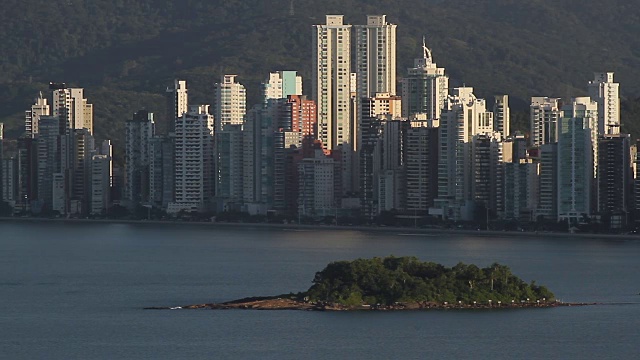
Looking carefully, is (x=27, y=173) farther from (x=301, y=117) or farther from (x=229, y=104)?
(x=301, y=117)

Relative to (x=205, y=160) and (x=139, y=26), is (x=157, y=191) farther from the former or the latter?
(x=139, y=26)

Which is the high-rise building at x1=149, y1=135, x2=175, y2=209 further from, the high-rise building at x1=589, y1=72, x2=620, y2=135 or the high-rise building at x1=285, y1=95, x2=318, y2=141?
the high-rise building at x1=589, y1=72, x2=620, y2=135

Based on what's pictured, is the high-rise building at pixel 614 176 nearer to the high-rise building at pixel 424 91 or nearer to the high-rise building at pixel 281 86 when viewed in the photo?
the high-rise building at pixel 424 91

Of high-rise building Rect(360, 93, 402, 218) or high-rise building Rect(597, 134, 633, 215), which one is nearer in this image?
high-rise building Rect(597, 134, 633, 215)

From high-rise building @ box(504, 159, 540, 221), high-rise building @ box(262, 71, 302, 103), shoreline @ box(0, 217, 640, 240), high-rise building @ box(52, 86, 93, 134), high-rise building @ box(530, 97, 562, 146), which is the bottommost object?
shoreline @ box(0, 217, 640, 240)

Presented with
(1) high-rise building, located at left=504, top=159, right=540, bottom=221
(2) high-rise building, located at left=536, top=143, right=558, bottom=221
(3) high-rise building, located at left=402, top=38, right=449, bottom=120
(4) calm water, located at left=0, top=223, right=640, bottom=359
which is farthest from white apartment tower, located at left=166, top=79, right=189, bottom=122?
(4) calm water, located at left=0, top=223, right=640, bottom=359

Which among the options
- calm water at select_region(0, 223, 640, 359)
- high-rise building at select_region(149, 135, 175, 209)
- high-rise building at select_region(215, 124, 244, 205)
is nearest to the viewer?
calm water at select_region(0, 223, 640, 359)

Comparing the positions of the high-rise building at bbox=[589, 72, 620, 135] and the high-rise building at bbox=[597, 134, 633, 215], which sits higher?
the high-rise building at bbox=[589, 72, 620, 135]
